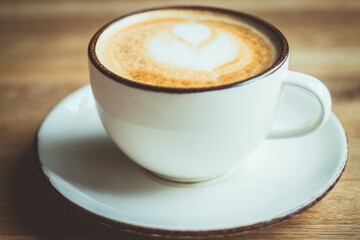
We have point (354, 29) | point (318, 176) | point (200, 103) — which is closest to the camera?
point (200, 103)

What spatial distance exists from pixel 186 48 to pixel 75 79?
554mm

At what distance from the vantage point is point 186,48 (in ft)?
2.62

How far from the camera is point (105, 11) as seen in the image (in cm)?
172

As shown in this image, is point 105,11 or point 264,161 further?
point 105,11

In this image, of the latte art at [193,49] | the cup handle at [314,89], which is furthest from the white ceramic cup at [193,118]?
the latte art at [193,49]

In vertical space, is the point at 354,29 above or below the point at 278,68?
below

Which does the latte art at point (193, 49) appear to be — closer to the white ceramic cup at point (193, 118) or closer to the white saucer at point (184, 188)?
the white ceramic cup at point (193, 118)

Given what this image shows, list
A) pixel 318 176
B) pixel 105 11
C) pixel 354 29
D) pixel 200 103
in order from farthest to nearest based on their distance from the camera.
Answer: pixel 105 11 < pixel 354 29 < pixel 318 176 < pixel 200 103

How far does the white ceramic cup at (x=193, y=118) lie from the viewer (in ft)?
2.05

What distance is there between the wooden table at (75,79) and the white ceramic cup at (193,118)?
13 centimetres

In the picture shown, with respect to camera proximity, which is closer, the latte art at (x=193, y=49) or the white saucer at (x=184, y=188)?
the white saucer at (x=184, y=188)

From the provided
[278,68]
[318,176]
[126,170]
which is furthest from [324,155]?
[126,170]

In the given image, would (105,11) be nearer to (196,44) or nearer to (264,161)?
(196,44)

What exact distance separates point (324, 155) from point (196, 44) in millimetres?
319
